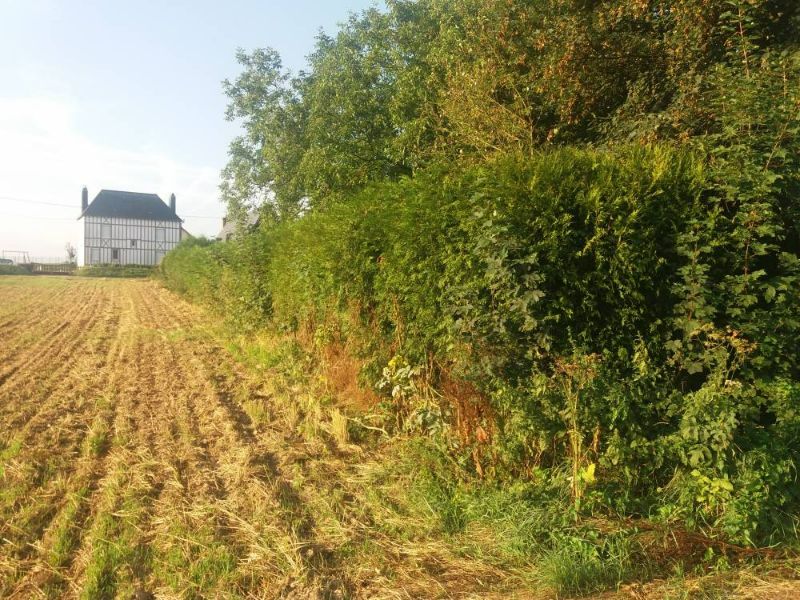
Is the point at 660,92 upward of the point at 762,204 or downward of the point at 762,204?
upward

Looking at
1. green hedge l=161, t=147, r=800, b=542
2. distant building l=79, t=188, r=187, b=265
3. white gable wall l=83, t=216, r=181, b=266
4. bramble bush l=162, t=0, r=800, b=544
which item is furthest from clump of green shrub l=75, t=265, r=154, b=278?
green hedge l=161, t=147, r=800, b=542

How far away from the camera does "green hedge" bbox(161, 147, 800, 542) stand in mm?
3814

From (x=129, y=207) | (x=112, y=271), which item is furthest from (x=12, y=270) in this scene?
(x=129, y=207)

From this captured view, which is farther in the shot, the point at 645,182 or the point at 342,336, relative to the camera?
the point at 342,336

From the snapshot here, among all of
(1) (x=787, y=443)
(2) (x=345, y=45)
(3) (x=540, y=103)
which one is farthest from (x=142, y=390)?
(2) (x=345, y=45)

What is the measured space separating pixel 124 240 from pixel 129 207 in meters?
4.36

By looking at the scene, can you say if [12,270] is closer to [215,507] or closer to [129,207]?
[129,207]

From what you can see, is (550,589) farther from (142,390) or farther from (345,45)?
(345,45)

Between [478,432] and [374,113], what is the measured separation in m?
11.2

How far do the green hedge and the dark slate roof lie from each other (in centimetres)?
6969

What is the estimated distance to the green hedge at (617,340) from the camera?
3.81 meters

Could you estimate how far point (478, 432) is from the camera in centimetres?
474

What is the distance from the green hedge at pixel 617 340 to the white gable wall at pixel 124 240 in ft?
214

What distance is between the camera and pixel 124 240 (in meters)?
65.9
